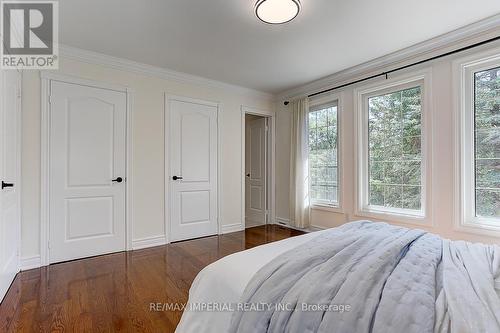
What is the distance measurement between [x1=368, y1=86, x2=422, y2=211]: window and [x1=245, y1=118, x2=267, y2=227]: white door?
203 centimetres

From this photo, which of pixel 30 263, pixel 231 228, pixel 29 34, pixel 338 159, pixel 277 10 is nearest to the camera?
pixel 277 10

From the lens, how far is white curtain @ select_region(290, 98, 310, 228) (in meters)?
4.14

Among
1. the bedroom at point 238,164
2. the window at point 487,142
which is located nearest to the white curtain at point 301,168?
the bedroom at point 238,164

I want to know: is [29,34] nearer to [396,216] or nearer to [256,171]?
[256,171]

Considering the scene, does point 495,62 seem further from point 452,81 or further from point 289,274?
point 289,274

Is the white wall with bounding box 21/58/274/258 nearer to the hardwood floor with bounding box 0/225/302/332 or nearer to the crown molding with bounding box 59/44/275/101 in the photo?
the crown molding with bounding box 59/44/275/101

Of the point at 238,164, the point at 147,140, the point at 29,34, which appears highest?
the point at 29,34

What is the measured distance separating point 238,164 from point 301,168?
107cm

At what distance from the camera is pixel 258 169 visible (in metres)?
5.11

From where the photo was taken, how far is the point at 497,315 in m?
0.77

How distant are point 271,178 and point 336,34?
2.75 meters

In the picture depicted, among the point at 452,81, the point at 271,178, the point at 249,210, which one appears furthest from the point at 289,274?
the point at 249,210

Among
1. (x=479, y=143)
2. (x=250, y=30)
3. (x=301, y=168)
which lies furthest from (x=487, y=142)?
(x=250, y=30)

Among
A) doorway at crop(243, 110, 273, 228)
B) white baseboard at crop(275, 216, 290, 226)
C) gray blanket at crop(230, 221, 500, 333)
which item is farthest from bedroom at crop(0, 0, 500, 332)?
doorway at crop(243, 110, 273, 228)
